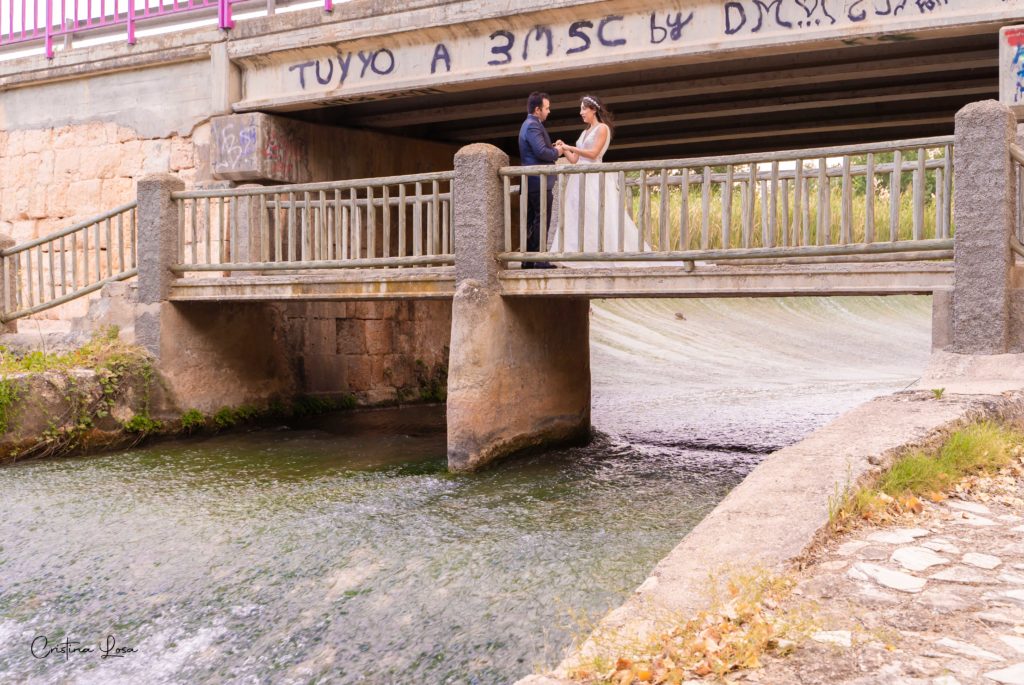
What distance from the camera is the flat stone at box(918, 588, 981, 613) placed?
3.75 m

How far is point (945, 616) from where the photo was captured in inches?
145

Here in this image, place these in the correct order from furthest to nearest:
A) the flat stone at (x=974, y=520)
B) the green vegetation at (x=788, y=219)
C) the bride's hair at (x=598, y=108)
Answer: the bride's hair at (x=598, y=108) → the green vegetation at (x=788, y=219) → the flat stone at (x=974, y=520)

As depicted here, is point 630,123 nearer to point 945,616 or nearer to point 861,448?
point 861,448

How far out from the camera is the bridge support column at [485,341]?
9.29 meters

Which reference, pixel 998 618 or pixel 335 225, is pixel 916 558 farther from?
pixel 335 225

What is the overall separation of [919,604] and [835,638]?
0.50 m

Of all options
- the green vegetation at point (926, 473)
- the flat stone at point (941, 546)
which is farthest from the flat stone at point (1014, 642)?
the green vegetation at point (926, 473)

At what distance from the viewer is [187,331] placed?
1177 centimetres

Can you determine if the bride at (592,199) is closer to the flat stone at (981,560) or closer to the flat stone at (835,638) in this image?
the flat stone at (981,560)

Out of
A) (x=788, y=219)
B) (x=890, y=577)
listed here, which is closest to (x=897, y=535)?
(x=890, y=577)

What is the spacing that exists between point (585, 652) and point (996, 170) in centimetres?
517

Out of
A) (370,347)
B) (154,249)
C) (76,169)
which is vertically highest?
(76,169)

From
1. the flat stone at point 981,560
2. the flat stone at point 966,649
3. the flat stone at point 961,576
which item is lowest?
the flat stone at point 966,649

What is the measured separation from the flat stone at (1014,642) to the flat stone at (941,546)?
3.06 ft
